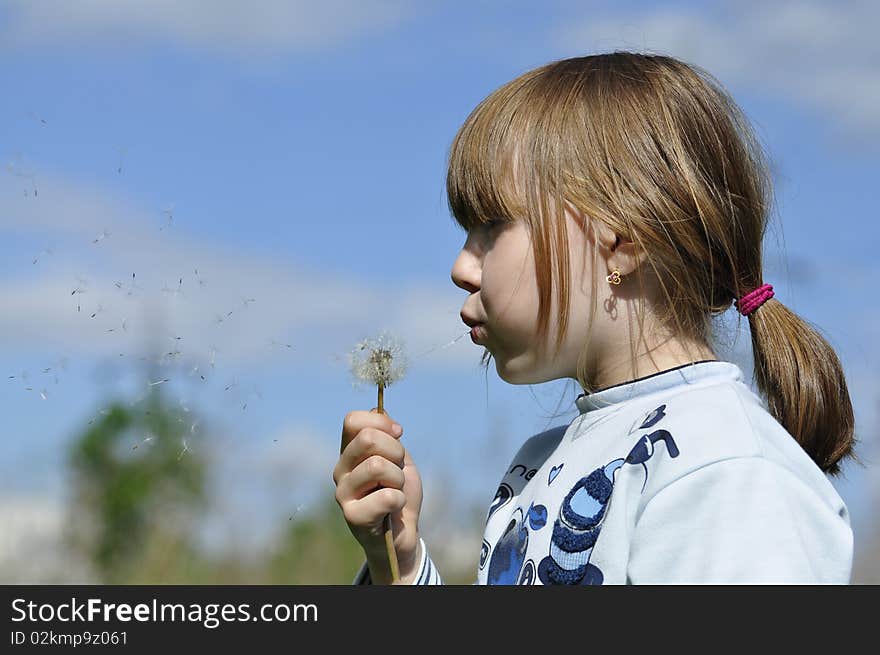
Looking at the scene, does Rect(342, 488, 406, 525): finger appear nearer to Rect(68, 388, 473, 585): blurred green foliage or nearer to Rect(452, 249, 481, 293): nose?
Rect(452, 249, 481, 293): nose

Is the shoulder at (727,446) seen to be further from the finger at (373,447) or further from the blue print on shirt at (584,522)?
the finger at (373,447)

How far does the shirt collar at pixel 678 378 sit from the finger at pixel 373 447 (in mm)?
381

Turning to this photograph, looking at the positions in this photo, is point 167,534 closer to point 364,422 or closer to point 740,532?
point 364,422

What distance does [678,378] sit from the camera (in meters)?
1.67

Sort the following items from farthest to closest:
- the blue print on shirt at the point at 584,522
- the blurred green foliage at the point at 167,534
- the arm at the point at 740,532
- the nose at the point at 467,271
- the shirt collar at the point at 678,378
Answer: the blurred green foliage at the point at 167,534, the nose at the point at 467,271, the shirt collar at the point at 678,378, the blue print on shirt at the point at 584,522, the arm at the point at 740,532

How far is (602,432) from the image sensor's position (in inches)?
67.5

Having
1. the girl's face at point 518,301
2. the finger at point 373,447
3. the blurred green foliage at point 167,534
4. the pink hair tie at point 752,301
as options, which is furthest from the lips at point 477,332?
the blurred green foliage at point 167,534

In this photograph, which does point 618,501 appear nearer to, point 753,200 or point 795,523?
point 795,523

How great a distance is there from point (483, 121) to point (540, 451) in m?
0.65

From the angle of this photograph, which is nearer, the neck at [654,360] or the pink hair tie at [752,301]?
the neck at [654,360]

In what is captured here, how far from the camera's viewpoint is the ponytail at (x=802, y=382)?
1.82 metres

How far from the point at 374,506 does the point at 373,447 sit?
10 centimetres

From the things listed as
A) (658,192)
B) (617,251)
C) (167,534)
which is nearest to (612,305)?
(617,251)

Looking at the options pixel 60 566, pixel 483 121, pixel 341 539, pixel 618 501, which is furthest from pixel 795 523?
pixel 341 539
